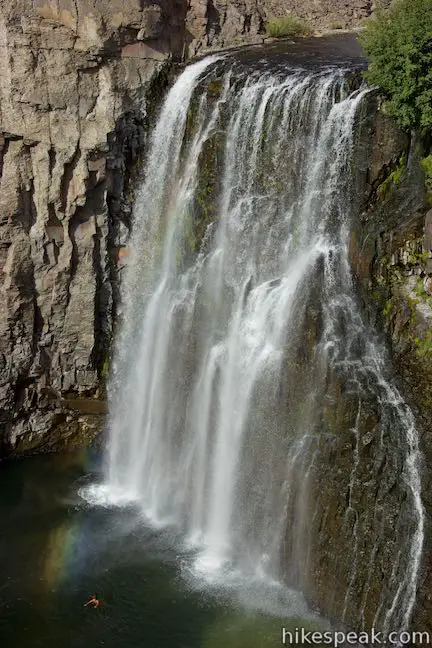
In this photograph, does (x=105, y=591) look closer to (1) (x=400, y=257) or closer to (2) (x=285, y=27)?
(1) (x=400, y=257)

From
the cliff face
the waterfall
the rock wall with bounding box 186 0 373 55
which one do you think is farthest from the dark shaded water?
the rock wall with bounding box 186 0 373 55

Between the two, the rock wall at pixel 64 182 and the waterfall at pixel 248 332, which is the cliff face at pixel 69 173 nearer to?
the rock wall at pixel 64 182

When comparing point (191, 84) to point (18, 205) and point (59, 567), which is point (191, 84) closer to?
point (18, 205)

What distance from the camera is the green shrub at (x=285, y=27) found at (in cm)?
2206

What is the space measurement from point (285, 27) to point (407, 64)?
8.52m

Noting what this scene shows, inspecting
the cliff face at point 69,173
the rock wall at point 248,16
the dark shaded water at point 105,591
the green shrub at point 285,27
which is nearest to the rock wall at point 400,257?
the dark shaded water at point 105,591

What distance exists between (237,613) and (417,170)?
429 inches

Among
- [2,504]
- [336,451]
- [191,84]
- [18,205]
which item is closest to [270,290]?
[336,451]

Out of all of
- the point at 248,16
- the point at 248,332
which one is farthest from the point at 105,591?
the point at 248,16

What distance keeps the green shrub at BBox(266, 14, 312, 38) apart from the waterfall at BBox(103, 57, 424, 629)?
4158 mm

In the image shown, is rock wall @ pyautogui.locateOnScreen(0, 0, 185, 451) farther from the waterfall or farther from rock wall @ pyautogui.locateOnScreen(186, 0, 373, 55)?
the waterfall

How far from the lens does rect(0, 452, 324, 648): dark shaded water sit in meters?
13.9

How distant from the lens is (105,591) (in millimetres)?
15180

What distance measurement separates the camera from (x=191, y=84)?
18.7 meters
